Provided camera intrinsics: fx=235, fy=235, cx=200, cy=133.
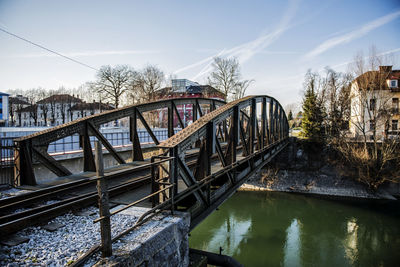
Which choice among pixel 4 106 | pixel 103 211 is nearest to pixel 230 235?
pixel 103 211

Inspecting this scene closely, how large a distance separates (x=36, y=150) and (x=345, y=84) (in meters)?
29.9

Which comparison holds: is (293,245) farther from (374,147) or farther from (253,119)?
(374,147)

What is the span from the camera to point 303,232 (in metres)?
13.8

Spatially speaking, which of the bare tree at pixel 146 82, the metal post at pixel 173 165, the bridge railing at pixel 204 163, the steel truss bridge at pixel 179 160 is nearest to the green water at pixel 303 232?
the steel truss bridge at pixel 179 160

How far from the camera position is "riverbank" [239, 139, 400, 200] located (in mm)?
20141

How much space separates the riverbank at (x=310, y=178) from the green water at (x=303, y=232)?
1.65m

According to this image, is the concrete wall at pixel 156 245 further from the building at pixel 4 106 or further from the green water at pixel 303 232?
the building at pixel 4 106

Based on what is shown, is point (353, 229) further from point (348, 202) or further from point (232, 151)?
point (232, 151)

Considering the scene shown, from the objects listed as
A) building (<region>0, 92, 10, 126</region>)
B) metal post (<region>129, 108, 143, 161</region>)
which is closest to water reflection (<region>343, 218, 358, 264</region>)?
metal post (<region>129, 108, 143, 161</region>)

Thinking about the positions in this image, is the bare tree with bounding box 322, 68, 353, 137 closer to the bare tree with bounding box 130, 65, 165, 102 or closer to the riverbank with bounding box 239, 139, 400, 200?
the riverbank with bounding box 239, 139, 400, 200

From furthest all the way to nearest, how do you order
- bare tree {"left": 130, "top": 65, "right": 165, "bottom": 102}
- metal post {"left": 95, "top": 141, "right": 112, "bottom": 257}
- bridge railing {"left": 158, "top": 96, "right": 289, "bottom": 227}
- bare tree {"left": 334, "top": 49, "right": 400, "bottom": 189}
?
bare tree {"left": 130, "top": 65, "right": 165, "bottom": 102}, bare tree {"left": 334, "top": 49, "right": 400, "bottom": 189}, bridge railing {"left": 158, "top": 96, "right": 289, "bottom": 227}, metal post {"left": 95, "top": 141, "right": 112, "bottom": 257}

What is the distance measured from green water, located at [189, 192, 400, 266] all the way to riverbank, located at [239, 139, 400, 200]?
5.42ft

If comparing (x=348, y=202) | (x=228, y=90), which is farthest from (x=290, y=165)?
(x=228, y=90)

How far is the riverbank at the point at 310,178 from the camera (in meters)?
20.1
